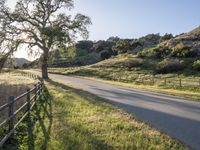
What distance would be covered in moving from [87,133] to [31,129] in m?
2.08

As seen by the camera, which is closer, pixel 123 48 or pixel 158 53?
pixel 158 53

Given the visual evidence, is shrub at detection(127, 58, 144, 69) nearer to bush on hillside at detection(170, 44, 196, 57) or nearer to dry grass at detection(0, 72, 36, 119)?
bush on hillside at detection(170, 44, 196, 57)

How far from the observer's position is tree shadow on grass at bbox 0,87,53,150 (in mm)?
9656

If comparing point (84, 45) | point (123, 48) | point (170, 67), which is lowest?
point (170, 67)

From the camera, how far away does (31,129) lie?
38.4 ft

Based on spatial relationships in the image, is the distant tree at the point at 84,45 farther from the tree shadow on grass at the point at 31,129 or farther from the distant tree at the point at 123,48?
the tree shadow on grass at the point at 31,129

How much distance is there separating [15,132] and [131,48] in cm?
8279

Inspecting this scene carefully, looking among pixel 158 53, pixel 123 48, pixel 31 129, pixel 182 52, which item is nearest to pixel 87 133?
pixel 31 129

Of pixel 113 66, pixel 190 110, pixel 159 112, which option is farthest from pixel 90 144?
pixel 113 66

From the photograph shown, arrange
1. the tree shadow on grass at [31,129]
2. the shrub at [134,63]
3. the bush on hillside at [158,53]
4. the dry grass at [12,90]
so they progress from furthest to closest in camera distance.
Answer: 1. the bush on hillside at [158,53]
2. the shrub at [134,63]
3. the dry grass at [12,90]
4. the tree shadow on grass at [31,129]

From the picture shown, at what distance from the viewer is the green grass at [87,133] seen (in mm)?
9430

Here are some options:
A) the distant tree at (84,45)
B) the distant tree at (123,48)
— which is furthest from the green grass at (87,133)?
the distant tree at (84,45)

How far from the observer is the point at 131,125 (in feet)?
39.5

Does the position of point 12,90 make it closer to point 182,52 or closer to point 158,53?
point 182,52
